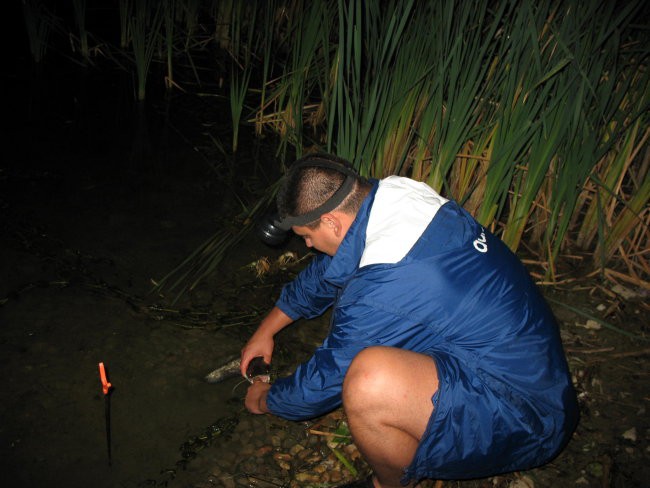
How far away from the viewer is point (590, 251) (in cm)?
311

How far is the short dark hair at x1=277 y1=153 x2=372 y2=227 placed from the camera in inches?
66.2

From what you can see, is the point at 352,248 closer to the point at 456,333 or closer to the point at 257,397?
the point at 456,333

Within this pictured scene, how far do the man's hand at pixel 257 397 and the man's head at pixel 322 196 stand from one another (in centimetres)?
72

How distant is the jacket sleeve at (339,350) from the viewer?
1492 mm

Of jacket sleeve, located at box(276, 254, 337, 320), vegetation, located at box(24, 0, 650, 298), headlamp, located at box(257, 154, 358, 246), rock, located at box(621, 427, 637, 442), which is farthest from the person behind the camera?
vegetation, located at box(24, 0, 650, 298)

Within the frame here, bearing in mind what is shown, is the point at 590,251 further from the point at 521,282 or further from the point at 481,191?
the point at 521,282

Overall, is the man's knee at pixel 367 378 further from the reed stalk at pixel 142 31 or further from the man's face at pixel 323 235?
the reed stalk at pixel 142 31

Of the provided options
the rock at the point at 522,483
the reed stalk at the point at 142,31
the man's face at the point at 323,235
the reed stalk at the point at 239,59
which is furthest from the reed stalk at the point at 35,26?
the rock at the point at 522,483

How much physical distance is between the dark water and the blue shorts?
1.00 meters

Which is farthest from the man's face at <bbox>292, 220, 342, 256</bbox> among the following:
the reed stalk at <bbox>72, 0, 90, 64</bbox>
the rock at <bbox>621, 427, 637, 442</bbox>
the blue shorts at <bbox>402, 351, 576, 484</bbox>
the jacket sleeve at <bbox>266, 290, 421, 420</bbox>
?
the reed stalk at <bbox>72, 0, 90, 64</bbox>

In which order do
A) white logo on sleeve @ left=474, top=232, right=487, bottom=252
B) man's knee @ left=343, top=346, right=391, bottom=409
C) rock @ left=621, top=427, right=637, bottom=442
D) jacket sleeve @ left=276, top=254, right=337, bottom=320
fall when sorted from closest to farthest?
man's knee @ left=343, top=346, right=391, bottom=409, white logo on sleeve @ left=474, top=232, right=487, bottom=252, rock @ left=621, top=427, right=637, bottom=442, jacket sleeve @ left=276, top=254, right=337, bottom=320

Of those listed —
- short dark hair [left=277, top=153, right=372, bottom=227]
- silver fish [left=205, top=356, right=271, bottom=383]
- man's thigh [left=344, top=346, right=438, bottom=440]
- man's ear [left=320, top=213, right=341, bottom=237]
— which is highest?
short dark hair [left=277, top=153, right=372, bottom=227]

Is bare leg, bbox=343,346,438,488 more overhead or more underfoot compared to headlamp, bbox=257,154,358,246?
more underfoot

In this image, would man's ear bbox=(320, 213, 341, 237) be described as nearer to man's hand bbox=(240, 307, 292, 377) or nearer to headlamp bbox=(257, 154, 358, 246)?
headlamp bbox=(257, 154, 358, 246)
